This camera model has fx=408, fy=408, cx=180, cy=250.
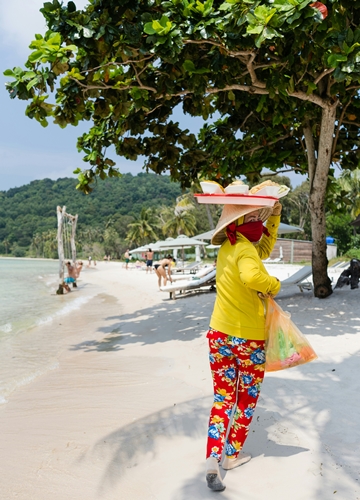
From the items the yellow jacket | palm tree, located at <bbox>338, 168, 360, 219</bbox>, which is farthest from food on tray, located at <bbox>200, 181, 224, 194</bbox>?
palm tree, located at <bbox>338, 168, 360, 219</bbox>

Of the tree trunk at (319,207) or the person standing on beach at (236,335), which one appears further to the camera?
the tree trunk at (319,207)

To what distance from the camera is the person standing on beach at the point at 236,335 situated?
2623 millimetres

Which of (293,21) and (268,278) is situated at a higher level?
(293,21)

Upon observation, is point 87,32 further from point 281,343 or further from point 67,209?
point 67,209

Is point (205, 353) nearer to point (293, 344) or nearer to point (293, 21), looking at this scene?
point (293, 344)

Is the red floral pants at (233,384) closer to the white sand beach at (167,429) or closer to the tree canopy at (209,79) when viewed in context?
the white sand beach at (167,429)

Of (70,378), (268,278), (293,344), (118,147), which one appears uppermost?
(118,147)

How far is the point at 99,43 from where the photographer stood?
226 inches

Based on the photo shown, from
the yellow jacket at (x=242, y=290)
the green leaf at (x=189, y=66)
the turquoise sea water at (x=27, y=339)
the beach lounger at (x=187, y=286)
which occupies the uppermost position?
the green leaf at (x=189, y=66)

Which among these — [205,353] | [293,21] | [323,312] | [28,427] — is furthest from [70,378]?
[293,21]

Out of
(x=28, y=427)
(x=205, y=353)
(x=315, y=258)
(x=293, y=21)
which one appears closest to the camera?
(x=28, y=427)

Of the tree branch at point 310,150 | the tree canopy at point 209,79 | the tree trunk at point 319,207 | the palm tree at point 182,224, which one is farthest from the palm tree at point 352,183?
the tree trunk at point 319,207

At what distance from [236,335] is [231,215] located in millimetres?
789

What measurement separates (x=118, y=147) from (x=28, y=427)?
630cm
